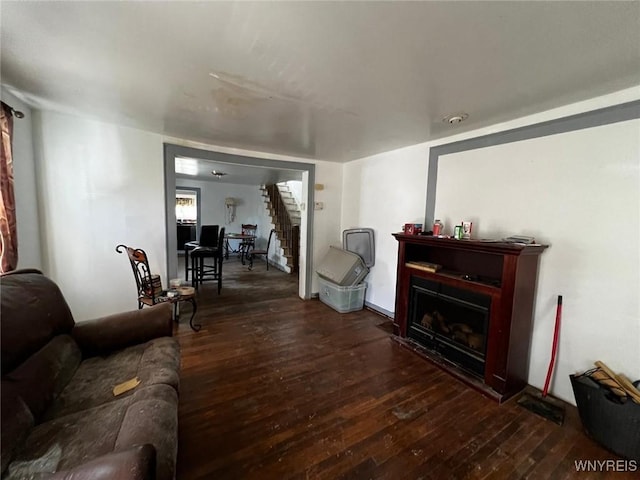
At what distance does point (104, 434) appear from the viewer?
3.47 ft

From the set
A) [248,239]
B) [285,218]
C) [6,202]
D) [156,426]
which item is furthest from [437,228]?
[248,239]

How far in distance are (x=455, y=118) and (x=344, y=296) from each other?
2.50m

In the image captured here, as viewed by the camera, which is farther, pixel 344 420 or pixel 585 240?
pixel 585 240

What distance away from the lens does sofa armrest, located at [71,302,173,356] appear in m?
1.65

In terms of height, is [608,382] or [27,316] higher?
[27,316]

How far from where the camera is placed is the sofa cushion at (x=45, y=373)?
3.70 feet

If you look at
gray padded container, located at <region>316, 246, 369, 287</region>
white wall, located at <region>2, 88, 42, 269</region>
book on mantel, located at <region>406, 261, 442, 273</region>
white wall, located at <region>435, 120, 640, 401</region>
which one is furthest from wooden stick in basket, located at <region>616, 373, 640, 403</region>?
white wall, located at <region>2, 88, 42, 269</region>

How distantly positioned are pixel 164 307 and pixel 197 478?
108 centimetres

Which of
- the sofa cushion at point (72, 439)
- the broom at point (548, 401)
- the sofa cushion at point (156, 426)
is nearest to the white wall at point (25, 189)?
the sofa cushion at point (72, 439)

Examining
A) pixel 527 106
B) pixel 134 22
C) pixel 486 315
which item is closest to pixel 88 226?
pixel 134 22

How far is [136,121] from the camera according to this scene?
261cm

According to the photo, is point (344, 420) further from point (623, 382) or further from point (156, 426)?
point (623, 382)

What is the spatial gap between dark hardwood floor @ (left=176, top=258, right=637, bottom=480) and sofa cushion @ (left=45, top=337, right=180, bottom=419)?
475 mm

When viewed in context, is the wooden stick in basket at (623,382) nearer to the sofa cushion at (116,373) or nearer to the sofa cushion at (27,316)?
the sofa cushion at (116,373)
